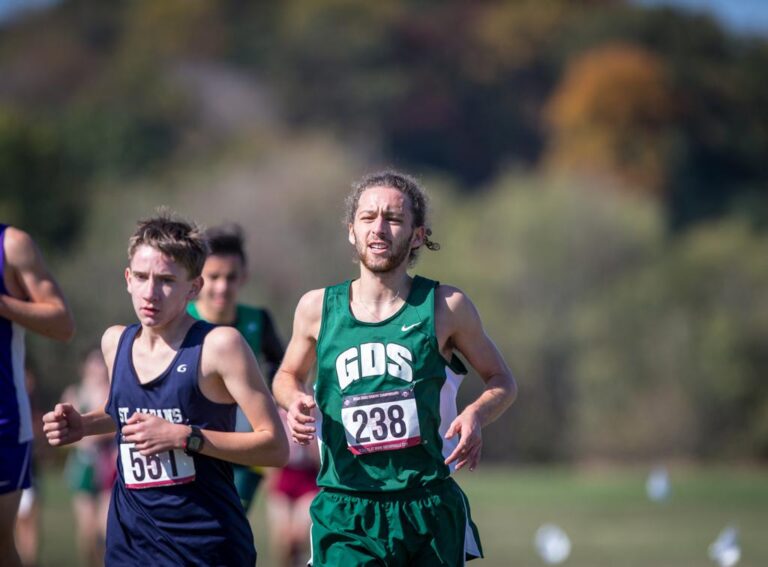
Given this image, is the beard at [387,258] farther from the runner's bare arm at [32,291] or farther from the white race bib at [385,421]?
the runner's bare arm at [32,291]

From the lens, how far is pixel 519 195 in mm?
31703

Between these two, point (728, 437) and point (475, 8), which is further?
point (475, 8)

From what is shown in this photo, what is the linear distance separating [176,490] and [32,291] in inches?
52.1

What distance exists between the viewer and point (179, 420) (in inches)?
181

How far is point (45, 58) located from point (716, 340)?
58218 mm

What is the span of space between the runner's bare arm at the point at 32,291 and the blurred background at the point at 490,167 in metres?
1.62

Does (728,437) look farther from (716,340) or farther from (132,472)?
(132,472)

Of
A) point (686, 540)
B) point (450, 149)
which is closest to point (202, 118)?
point (450, 149)

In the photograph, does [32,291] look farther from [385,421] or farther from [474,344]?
[474,344]

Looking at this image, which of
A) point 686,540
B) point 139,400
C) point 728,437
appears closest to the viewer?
point 139,400

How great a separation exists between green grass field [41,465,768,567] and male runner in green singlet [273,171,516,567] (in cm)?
616

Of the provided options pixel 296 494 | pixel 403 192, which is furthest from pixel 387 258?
pixel 296 494

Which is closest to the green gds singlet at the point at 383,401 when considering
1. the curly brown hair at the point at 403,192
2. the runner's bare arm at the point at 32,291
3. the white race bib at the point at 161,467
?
the curly brown hair at the point at 403,192

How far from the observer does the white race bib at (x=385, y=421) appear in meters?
4.81
